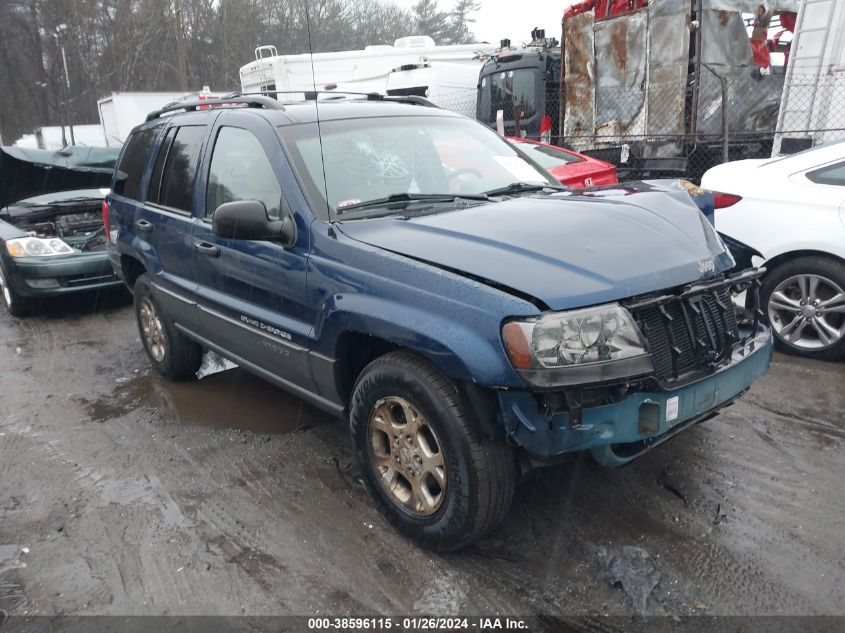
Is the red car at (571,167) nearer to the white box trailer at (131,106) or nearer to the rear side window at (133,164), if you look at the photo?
the rear side window at (133,164)

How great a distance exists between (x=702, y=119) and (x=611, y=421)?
909 centimetres

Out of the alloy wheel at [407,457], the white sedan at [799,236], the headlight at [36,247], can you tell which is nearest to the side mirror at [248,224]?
the alloy wheel at [407,457]

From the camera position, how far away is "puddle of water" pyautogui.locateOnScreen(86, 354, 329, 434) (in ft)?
14.7

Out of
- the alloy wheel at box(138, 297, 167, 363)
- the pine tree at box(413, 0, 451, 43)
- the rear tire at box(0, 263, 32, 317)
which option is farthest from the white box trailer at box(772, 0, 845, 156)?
the pine tree at box(413, 0, 451, 43)

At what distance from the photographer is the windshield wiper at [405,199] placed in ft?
10.8

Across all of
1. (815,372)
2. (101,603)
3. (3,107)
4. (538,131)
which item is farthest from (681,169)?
(3,107)

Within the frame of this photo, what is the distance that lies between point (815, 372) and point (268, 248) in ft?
12.4

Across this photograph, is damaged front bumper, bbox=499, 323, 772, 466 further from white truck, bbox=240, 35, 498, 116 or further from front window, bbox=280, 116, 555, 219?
white truck, bbox=240, 35, 498, 116

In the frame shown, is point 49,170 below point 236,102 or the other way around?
below

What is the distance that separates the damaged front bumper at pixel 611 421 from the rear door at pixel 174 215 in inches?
101

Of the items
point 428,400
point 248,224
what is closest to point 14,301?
point 248,224

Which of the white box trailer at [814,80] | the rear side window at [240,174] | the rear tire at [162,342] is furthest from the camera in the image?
the white box trailer at [814,80]

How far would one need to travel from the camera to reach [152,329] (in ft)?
17.4

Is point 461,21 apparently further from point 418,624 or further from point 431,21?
point 418,624
